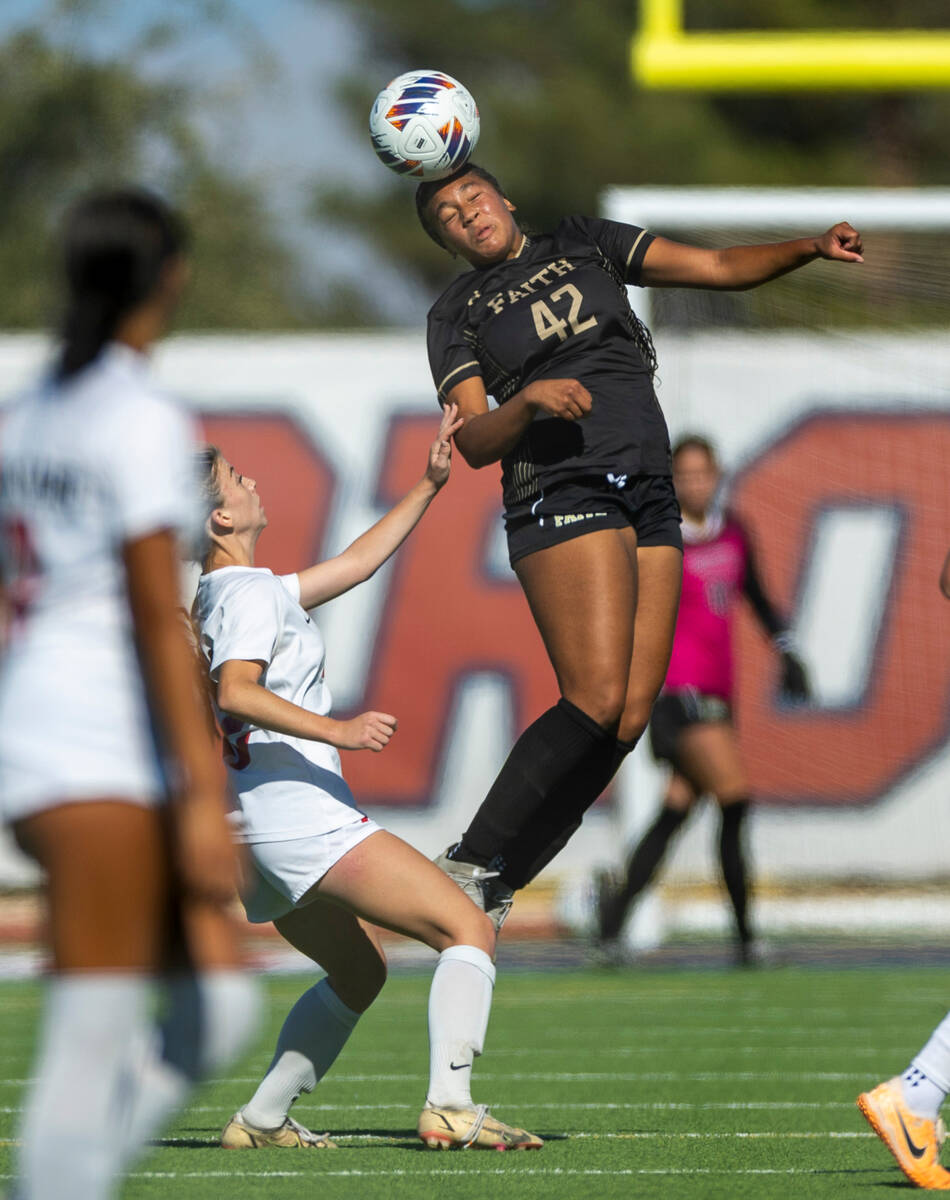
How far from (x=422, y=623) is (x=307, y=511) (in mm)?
1036

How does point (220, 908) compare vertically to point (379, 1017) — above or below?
above

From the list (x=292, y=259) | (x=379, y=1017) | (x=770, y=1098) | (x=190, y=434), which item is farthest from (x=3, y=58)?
(x=190, y=434)

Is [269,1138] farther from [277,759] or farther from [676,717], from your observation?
[676,717]

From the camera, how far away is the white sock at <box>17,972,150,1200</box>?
107 inches

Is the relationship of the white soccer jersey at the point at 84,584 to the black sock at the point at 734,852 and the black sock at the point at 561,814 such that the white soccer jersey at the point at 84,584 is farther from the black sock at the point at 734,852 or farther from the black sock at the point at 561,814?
the black sock at the point at 734,852

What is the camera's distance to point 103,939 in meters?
2.78

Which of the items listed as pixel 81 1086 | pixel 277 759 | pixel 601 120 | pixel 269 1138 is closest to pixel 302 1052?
pixel 269 1138

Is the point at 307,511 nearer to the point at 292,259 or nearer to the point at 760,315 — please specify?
the point at 760,315

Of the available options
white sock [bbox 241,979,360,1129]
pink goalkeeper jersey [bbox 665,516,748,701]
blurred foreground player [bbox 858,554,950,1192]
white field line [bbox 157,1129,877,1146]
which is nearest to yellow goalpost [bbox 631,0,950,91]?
pink goalkeeper jersey [bbox 665,516,748,701]

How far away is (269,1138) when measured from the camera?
4.95m

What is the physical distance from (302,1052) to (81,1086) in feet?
7.13

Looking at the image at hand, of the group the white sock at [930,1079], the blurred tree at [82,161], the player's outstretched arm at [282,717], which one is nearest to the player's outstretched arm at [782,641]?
the player's outstretched arm at [282,717]

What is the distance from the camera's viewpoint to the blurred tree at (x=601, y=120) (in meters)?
27.4

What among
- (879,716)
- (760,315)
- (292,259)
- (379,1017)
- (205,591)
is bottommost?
(379,1017)
